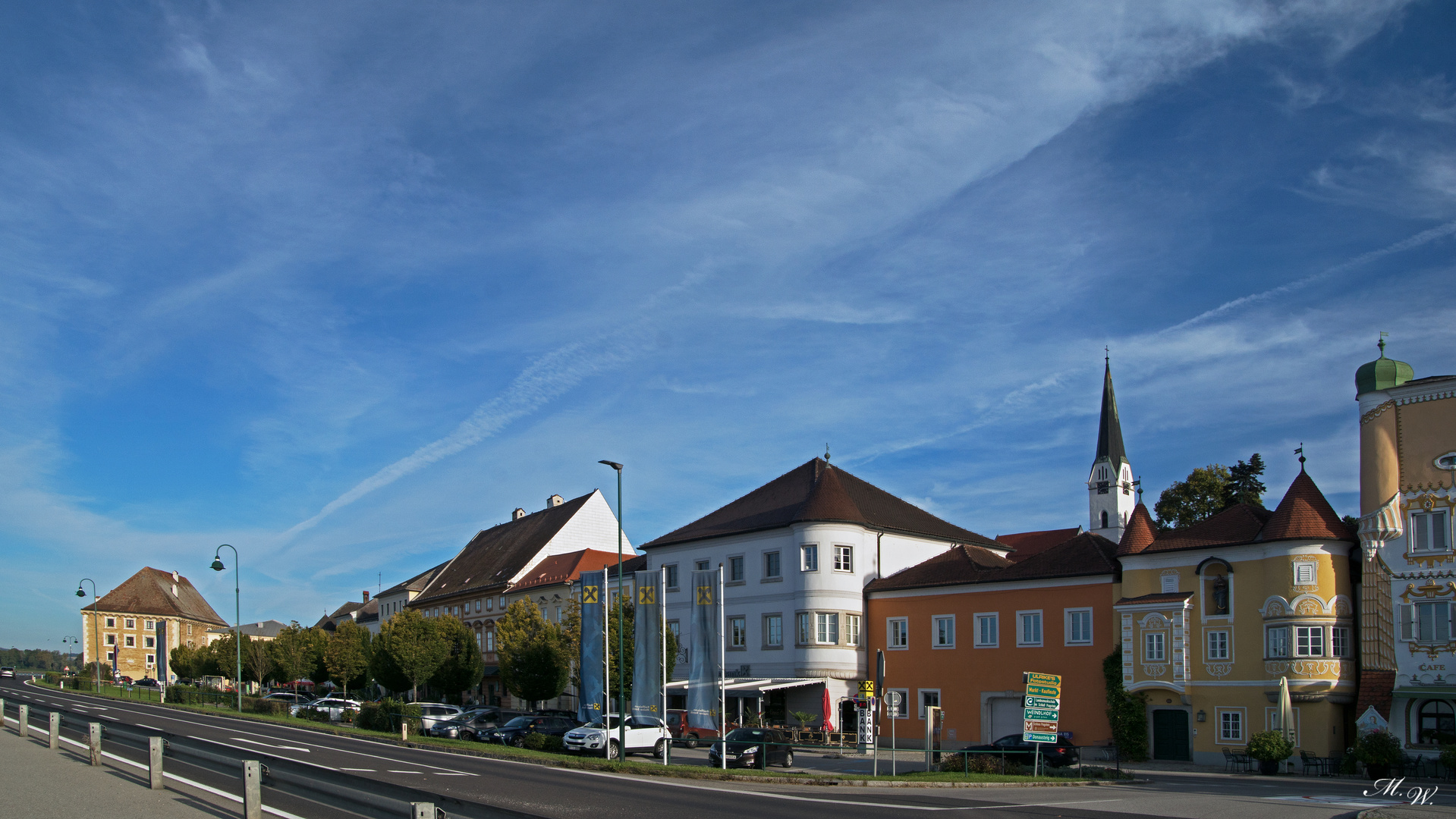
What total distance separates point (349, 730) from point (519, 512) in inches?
2090

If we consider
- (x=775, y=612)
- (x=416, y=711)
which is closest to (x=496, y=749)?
(x=416, y=711)

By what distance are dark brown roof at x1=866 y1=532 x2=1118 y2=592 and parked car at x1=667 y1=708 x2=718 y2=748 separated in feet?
42.7

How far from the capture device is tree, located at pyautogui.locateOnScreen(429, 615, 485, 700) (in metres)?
58.5

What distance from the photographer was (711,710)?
103ft

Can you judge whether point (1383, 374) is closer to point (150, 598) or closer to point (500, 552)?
point (500, 552)

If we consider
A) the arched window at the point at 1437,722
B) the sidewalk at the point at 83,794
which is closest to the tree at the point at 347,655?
the sidewalk at the point at 83,794

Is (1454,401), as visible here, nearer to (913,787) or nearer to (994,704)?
(994,704)

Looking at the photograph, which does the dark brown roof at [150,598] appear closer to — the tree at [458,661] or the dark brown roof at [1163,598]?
the tree at [458,661]

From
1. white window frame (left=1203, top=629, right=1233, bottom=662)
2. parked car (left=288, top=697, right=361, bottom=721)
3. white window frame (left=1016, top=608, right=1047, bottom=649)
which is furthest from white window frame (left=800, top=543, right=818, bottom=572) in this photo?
parked car (left=288, top=697, right=361, bottom=721)

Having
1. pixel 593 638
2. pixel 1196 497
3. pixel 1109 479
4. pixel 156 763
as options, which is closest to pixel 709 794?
pixel 156 763

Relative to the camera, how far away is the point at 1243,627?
3969 centimetres

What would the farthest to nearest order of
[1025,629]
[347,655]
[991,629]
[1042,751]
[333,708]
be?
1. [347,655]
2. [333,708]
3. [991,629]
4. [1025,629]
5. [1042,751]

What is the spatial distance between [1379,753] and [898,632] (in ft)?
70.1

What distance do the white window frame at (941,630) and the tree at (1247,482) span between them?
25602mm
